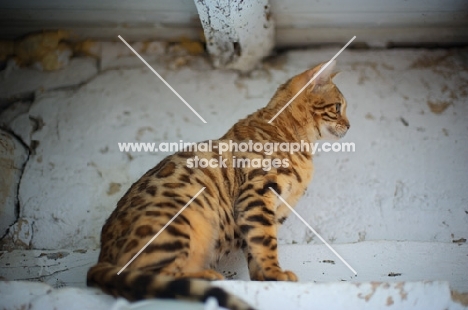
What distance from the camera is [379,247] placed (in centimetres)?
342

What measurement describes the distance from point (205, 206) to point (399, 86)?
5.62 feet

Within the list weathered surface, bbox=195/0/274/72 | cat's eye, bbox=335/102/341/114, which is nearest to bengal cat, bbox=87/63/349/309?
cat's eye, bbox=335/102/341/114

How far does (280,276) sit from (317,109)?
1185 millimetres

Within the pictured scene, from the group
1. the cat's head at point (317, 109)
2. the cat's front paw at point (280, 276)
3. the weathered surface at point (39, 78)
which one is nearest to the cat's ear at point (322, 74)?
the cat's head at point (317, 109)

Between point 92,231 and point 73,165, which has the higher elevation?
point 73,165

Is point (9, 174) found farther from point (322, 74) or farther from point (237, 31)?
point (322, 74)

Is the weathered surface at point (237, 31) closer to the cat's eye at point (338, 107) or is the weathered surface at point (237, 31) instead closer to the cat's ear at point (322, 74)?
the cat's ear at point (322, 74)

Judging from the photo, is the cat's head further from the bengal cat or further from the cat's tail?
the cat's tail

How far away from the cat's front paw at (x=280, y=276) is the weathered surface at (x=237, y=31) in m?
1.49

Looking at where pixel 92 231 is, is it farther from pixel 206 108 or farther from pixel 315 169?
pixel 315 169

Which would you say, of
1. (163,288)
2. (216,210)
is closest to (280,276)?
(216,210)

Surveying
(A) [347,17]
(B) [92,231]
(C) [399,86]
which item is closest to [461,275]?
(C) [399,86]

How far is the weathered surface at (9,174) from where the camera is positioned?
3604 mm

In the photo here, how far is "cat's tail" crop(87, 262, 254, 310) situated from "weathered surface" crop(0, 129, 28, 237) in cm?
139
